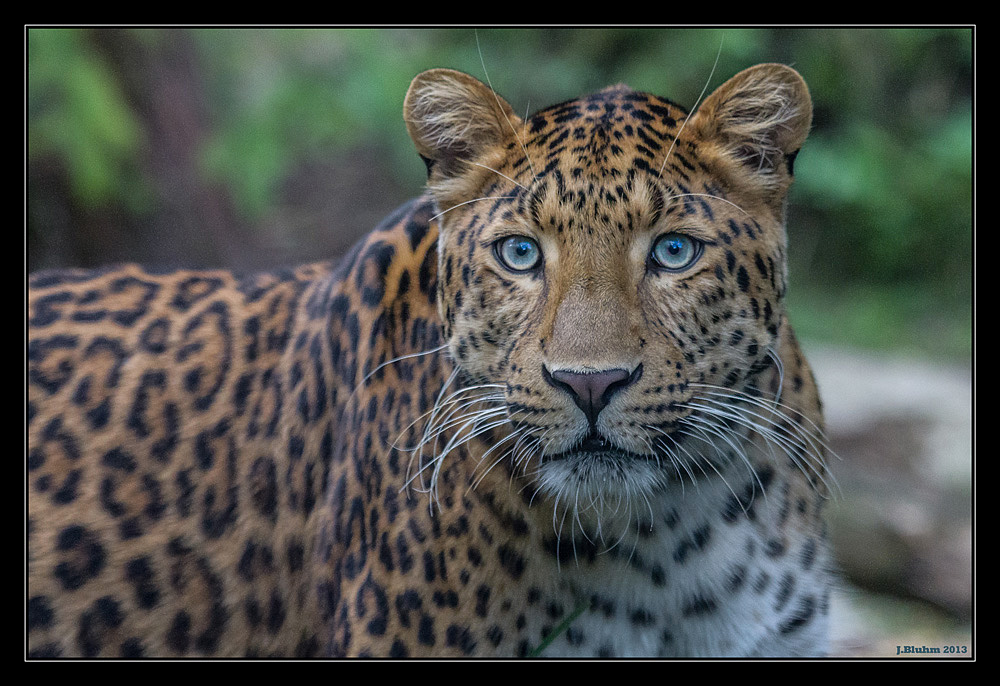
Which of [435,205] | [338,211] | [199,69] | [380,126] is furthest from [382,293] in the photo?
[338,211]

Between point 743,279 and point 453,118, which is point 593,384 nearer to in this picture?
point 743,279

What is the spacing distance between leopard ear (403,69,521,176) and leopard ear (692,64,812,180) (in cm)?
70

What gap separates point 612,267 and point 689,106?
5409mm

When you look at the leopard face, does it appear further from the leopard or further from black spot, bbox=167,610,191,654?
black spot, bbox=167,610,191,654

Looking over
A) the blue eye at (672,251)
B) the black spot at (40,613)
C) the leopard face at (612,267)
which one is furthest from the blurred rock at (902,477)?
the black spot at (40,613)

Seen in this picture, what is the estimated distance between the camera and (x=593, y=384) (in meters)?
2.98

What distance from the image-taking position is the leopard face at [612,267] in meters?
3.08

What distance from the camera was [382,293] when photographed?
397cm

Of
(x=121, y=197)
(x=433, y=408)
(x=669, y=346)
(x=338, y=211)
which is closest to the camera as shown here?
(x=669, y=346)

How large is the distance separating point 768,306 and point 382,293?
1.52m

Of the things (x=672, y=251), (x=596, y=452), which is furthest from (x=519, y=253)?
(x=596, y=452)

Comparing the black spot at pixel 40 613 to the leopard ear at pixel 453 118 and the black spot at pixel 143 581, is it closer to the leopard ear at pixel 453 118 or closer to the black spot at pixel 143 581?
the black spot at pixel 143 581

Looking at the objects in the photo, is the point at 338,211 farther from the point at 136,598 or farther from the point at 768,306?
the point at 768,306

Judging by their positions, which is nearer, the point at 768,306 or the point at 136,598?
the point at 768,306
